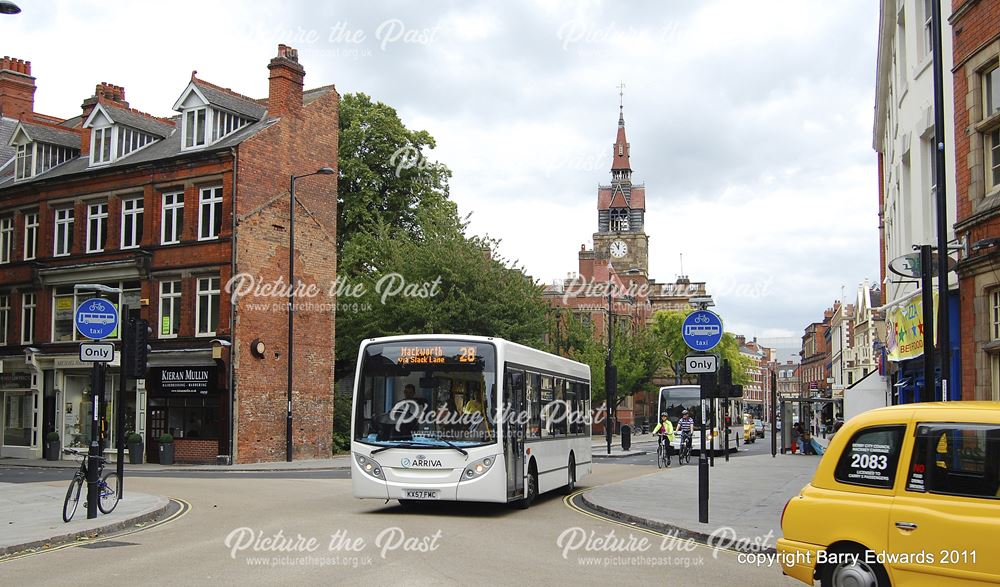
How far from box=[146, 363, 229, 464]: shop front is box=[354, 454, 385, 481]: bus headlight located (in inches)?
758

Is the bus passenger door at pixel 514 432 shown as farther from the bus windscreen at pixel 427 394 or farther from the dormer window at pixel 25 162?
the dormer window at pixel 25 162

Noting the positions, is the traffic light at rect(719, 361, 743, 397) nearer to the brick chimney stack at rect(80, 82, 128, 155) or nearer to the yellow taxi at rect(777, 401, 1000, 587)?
the yellow taxi at rect(777, 401, 1000, 587)

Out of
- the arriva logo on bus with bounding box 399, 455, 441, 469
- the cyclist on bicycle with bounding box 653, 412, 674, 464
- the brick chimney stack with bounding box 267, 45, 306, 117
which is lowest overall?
the cyclist on bicycle with bounding box 653, 412, 674, 464

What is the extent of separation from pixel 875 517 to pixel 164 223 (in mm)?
31869

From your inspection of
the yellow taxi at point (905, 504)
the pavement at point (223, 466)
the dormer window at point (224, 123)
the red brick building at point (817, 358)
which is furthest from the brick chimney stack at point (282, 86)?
the red brick building at point (817, 358)

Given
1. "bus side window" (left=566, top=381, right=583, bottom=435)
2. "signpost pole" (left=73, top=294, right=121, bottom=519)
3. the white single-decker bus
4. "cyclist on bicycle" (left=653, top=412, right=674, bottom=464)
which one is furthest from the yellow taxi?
"cyclist on bicycle" (left=653, top=412, right=674, bottom=464)

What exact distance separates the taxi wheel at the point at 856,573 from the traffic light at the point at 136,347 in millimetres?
12737

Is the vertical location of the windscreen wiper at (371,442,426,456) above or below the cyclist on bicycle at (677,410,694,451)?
above

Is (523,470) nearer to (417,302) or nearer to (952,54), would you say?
(952,54)

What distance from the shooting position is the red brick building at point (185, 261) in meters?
33.9

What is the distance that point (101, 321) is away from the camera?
52.9 ft

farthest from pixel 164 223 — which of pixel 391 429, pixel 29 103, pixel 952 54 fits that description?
pixel 952 54

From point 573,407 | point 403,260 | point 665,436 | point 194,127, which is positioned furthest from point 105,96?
point 573,407

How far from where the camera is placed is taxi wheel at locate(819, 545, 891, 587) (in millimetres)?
7773
